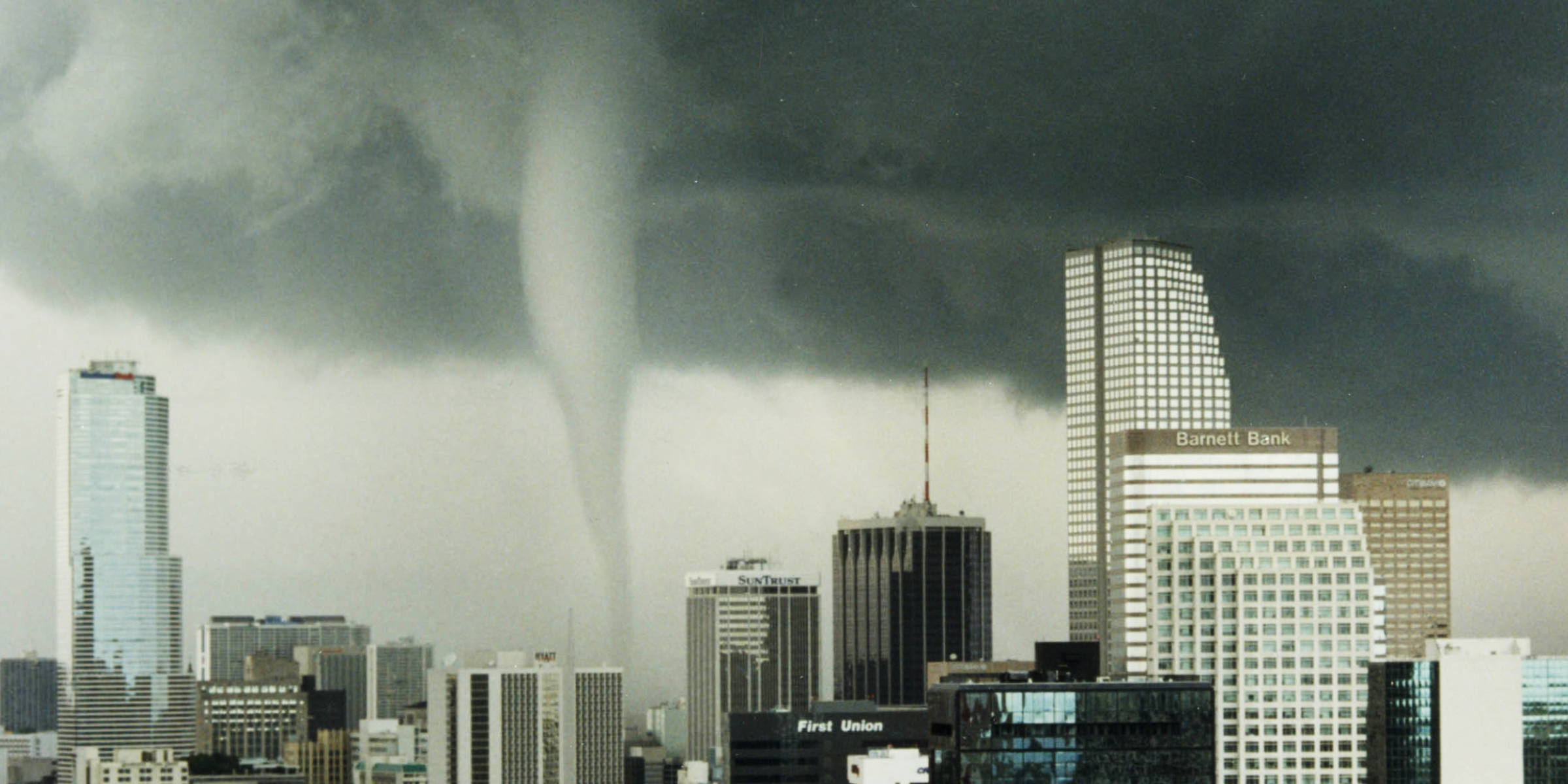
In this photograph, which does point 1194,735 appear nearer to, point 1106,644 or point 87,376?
point 1106,644

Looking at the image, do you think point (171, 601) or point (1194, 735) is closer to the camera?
point (1194, 735)

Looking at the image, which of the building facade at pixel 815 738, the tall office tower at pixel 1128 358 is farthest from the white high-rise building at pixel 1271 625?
the tall office tower at pixel 1128 358

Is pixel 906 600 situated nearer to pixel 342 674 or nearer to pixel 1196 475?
pixel 342 674

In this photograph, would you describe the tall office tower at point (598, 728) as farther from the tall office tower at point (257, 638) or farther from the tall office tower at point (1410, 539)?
the tall office tower at point (1410, 539)

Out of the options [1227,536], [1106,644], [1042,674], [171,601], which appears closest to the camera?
[1042,674]

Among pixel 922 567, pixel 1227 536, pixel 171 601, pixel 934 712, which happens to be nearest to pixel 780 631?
pixel 922 567

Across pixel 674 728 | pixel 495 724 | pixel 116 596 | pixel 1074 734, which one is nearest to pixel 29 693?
pixel 116 596
